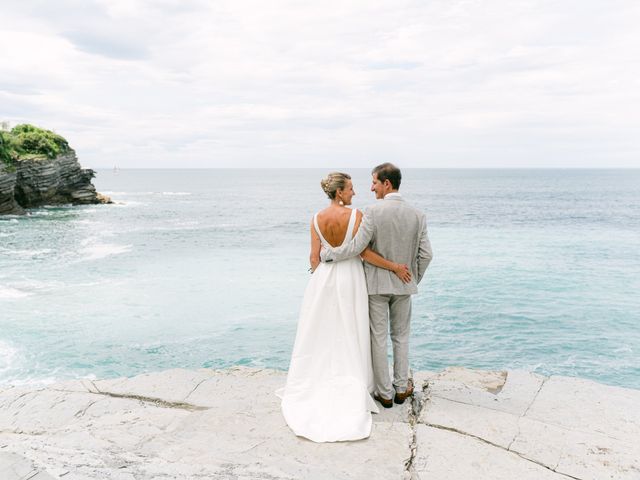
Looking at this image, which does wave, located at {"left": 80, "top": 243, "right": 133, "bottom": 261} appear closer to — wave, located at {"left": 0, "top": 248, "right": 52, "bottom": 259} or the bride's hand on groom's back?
wave, located at {"left": 0, "top": 248, "right": 52, "bottom": 259}

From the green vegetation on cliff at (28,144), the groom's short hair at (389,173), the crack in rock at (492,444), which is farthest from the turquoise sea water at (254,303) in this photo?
the green vegetation on cliff at (28,144)

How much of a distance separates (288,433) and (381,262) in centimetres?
188

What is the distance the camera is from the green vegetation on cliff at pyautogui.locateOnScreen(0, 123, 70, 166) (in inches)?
1730

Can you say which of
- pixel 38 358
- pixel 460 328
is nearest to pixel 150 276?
pixel 38 358

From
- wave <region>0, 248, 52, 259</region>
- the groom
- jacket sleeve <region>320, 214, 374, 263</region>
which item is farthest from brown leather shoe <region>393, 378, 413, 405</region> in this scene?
wave <region>0, 248, 52, 259</region>

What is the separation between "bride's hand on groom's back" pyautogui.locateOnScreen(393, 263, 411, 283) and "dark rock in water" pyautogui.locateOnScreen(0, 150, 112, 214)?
45.8 metres

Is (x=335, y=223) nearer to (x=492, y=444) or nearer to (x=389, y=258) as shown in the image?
(x=389, y=258)

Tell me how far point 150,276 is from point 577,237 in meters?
29.7

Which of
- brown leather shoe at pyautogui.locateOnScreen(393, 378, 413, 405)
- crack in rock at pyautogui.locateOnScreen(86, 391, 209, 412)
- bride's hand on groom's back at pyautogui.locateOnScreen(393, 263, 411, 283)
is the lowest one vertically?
crack in rock at pyautogui.locateOnScreen(86, 391, 209, 412)

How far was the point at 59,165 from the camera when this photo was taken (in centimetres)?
5031

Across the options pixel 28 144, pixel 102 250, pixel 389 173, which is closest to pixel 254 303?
pixel 389 173

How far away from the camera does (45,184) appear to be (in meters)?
49.2

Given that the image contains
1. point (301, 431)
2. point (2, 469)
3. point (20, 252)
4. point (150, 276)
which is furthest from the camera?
point (20, 252)

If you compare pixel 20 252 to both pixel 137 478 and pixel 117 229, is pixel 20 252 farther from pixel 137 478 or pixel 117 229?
pixel 137 478
